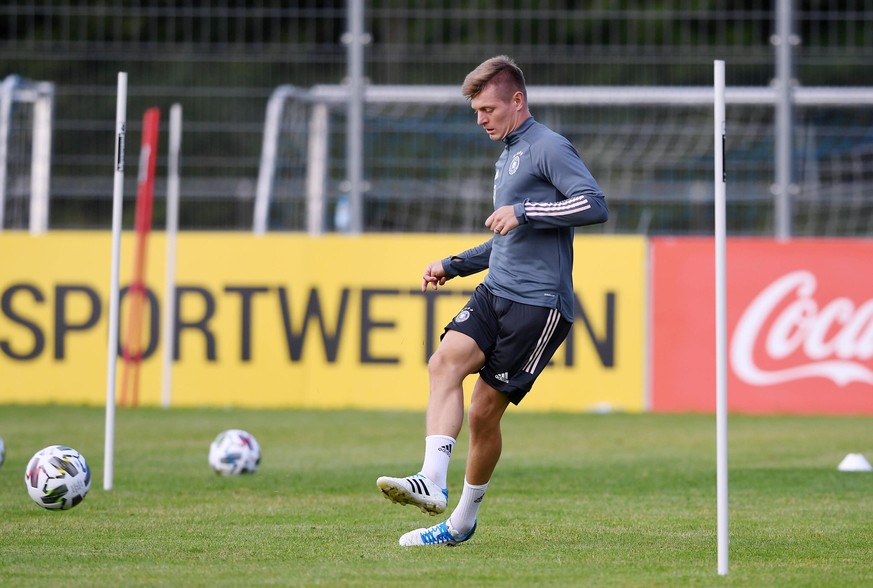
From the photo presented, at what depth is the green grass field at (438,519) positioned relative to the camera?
20.0 feet

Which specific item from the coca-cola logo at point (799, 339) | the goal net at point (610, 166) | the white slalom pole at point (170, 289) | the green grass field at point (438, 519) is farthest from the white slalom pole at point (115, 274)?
the coca-cola logo at point (799, 339)

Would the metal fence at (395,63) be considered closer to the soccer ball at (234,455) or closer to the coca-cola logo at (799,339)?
the coca-cola logo at (799,339)

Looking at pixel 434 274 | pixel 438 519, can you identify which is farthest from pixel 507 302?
pixel 438 519

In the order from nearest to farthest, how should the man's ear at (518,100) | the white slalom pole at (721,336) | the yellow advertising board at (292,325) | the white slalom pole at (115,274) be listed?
the white slalom pole at (721,336)
the man's ear at (518,100)
the white slalom pole at (115,274)
the yellow advertising board at (292,325)

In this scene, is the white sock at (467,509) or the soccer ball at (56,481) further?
the soccer ball at (56,481)

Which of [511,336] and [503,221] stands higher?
[503,221]

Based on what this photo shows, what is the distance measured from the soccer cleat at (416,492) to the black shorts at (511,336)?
1.89 ft

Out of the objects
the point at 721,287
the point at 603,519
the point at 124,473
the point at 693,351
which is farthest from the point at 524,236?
the point at 693,351

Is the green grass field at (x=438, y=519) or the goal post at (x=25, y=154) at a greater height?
the goal post at (x=25, y=154)

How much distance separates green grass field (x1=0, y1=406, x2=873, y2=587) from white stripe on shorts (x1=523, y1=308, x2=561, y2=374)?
0.80 metres

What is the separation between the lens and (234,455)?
986 cm

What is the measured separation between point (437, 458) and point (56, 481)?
233 centimetres

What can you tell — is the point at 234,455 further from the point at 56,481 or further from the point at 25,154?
the point at 25,154

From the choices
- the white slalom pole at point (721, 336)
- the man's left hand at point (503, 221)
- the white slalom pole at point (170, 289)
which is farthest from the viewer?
the white slalom pole at point (170, 289)
